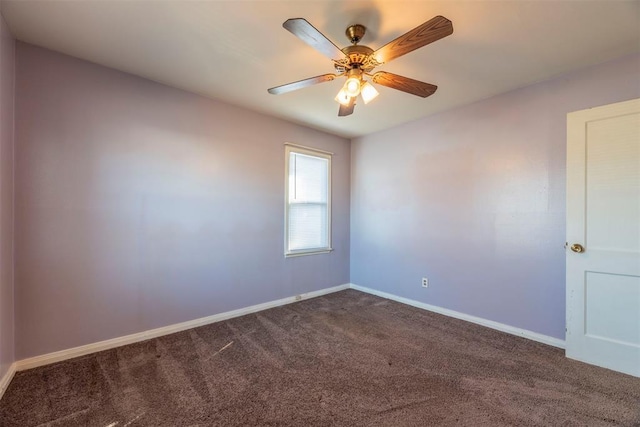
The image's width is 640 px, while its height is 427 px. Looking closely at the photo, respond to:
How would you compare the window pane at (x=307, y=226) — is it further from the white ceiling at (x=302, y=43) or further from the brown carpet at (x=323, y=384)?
the white ceiling at (x=302, y=43)

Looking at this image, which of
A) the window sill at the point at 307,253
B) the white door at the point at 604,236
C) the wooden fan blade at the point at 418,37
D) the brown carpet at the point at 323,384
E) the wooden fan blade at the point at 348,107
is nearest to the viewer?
the wooden fan blade at the point at 418,37

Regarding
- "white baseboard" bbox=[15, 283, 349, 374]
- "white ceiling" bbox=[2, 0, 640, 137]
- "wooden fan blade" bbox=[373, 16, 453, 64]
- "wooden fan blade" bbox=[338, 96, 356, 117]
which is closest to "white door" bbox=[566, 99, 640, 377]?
"white ceiling" bbox=[2, 0, 640, 137]

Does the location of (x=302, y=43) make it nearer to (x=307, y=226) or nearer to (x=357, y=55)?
(x=357, y=55)

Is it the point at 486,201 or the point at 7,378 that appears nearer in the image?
the point at 7,378

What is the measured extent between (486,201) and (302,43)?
2.46 m

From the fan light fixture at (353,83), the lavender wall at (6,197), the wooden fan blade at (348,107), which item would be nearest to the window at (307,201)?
the wooden fan blade at (348,107)

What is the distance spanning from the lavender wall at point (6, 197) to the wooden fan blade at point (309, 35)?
6.55 feet

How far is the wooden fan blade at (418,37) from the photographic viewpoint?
1414 mm

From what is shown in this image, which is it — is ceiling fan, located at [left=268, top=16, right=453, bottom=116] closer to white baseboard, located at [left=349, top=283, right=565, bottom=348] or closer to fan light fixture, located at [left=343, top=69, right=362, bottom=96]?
fan light fixture, located at [left=343, top=69, right=362, bottom=96]

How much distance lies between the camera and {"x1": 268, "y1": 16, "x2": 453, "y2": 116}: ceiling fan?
1.48 m

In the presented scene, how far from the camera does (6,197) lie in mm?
1964

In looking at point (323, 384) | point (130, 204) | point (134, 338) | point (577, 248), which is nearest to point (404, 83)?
point (577, 248)

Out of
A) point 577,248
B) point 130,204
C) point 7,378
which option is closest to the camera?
Answer: point 7,378

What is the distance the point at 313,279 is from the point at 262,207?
1331mm
